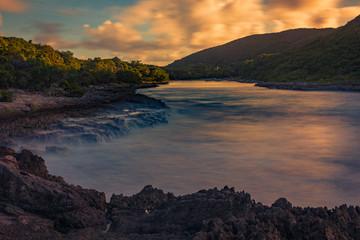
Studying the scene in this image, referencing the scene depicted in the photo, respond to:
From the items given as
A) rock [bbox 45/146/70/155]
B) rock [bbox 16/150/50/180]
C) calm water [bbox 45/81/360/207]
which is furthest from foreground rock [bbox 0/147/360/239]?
rock [bbox 45/146/70/155]

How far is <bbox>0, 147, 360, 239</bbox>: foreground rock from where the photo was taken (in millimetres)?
4568

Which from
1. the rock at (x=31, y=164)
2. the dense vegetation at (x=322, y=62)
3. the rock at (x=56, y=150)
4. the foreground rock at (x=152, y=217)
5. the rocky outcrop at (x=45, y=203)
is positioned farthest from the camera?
the dense vegetation at (x=322, y=62)

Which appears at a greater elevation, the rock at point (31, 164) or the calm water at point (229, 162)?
the rock at point (31, 164)

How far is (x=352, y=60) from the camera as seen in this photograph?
101 m

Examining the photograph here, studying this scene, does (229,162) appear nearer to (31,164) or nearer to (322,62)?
(31,164)

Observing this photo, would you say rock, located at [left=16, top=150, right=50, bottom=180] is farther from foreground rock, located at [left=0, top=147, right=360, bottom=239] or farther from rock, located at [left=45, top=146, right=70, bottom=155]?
rock, located at [left=45, top=146, right=70, bottom=155]

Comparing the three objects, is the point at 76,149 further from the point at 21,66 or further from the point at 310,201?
the point at 21,66

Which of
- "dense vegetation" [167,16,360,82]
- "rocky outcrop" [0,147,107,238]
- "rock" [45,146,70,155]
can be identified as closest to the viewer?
"rocky outcrop" [0,147,107,238]

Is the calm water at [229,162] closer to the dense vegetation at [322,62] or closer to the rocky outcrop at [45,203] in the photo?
the rocky outcrop at [45,203]

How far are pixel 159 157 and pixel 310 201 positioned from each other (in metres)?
7.55

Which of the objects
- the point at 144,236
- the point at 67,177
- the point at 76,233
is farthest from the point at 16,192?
the point at 67,177

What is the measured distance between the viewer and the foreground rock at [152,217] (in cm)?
457

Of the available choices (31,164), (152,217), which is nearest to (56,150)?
(31,164)

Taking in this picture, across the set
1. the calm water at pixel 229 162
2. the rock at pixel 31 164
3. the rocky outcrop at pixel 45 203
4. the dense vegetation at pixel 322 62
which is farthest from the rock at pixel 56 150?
the dense vegetation at pixel 322 62
